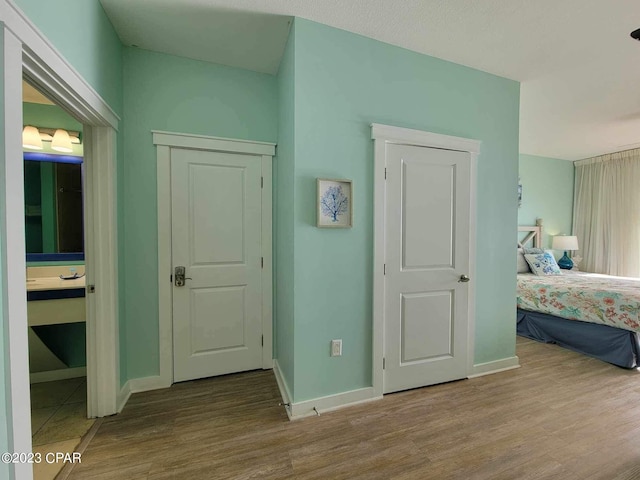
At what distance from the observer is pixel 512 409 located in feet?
6.49

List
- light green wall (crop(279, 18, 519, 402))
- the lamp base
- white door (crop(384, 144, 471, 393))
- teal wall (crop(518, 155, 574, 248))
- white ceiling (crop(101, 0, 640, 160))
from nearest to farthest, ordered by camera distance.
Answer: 1. white ceiling (crop(101, 0, 640, 160))
2. light green wall (crop(279, 18, 519, 402))
3. white door (crop(384, 144, 471, 393))
4. the lamp base
5. teal wall (crop(518, 155, 574, 248))

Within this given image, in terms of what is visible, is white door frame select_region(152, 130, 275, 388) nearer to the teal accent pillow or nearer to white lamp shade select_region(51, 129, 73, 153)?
white lamp shade select_region(51, 129, 73, 153)

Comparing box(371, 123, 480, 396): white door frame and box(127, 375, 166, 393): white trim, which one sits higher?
box(371, 123, 480, 396): white door frame

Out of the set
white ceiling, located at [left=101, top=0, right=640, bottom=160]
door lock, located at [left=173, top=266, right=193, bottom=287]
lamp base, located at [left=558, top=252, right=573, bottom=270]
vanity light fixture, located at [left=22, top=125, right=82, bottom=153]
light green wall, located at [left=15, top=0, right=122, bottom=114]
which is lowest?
lamp base, located at [left=558, top=252, right=573, bottom=270]

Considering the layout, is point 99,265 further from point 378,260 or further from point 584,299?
point 584,299

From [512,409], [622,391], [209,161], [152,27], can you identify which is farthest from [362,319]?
[152,27]

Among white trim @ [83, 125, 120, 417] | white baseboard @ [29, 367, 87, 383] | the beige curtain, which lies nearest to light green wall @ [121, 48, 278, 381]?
white trim @ [83, 125, 120, 417]

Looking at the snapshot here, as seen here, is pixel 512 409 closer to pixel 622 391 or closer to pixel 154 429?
pixel 622 391

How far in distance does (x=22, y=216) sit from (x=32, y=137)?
2079 mm

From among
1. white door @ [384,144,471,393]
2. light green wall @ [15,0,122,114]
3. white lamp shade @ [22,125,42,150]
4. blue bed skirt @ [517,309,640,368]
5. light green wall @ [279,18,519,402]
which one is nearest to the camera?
light green wall @ [15,0,122,114]

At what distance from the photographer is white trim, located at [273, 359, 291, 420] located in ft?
6.29

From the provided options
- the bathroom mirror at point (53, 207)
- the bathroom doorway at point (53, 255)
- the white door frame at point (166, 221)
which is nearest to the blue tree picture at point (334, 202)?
the white door frame at point (166, 221)

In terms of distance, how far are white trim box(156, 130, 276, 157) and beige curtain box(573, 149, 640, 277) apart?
5940mm

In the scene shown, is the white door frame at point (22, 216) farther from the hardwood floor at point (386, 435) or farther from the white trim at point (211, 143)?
the hardwood floor at point (386, 435)
